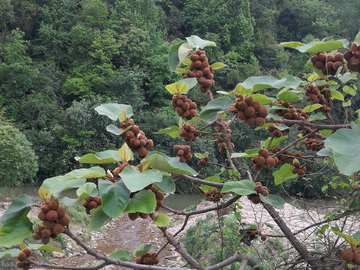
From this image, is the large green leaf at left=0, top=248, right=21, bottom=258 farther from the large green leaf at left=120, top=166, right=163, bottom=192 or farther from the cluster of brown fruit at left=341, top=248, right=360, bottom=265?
the cluster of brown fruit at left=341, top=248, right=360, bottom=265

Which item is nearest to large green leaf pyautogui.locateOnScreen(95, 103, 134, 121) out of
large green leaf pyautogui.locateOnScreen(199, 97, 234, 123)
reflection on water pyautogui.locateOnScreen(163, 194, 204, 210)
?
large green leaf pyautogui.locateOnScreen(199, 97, 234, 123)

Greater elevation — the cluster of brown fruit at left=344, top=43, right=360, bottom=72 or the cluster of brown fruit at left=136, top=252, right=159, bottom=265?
the cluster of brown fruit at left=344, top=43, right=360, bottom=72

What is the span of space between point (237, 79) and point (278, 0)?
12.0m

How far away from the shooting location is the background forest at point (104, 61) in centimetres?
1202

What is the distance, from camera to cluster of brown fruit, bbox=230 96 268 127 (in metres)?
0.58

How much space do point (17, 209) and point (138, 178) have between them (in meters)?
0.22

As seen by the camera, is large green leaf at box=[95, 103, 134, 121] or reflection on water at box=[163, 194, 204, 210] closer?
large green leaf at box=[95, 103, 134, 121]

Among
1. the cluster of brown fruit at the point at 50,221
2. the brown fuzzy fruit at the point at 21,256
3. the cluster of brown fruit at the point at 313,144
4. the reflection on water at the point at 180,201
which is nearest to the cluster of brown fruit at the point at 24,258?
the brown fuzzy fruit at the point at 21,256

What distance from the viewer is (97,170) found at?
477mm

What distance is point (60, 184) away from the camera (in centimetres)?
48

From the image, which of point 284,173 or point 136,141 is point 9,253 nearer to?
point 136,141

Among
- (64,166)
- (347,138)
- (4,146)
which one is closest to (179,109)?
(347,138)

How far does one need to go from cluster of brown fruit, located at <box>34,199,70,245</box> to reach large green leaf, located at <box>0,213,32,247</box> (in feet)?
0.07

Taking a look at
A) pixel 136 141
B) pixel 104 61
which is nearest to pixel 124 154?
pixel 136 141
